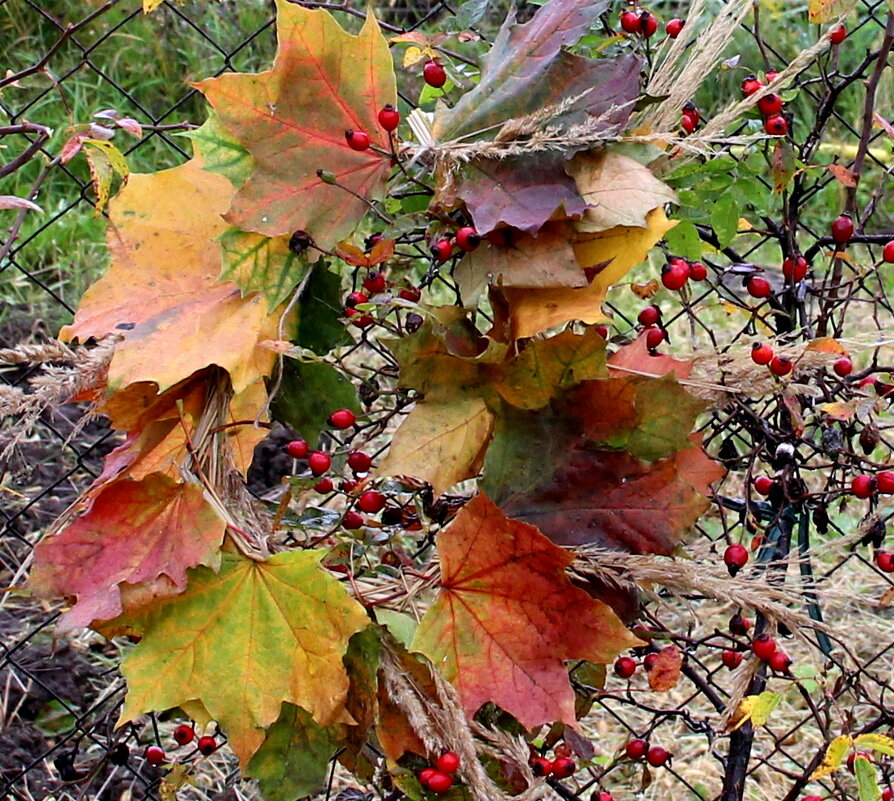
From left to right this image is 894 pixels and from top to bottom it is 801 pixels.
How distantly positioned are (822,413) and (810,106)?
285cm

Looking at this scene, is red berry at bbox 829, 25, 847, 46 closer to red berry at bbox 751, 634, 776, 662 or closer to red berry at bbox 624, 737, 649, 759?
red berry at bbox 751, 634, 776, 662

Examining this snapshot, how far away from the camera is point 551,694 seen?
79 cm

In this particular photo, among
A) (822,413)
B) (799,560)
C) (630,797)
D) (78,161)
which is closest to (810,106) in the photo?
(78,161)

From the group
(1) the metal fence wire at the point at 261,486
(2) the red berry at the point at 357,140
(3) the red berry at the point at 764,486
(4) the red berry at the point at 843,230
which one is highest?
(2) the red berry at the point at 357,140

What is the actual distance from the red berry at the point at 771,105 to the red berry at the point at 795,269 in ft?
0.48

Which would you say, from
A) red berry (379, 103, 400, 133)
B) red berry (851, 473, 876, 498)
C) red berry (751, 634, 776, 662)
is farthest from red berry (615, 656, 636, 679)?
red berry (379, 103, 400, 133)

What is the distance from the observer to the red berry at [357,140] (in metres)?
0.78

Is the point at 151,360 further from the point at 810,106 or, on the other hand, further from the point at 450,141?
the point at 810,106

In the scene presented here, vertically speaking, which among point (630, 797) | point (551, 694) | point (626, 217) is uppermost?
point (626, 217)

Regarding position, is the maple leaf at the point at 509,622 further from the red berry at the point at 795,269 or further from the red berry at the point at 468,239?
the red berry at the point at 795,269

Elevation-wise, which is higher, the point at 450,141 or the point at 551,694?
the point at 450,141

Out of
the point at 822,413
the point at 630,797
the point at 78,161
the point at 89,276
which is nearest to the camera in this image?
the point at 822,413

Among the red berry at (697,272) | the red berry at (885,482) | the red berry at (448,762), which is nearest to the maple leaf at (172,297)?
the red berry at (448,762)

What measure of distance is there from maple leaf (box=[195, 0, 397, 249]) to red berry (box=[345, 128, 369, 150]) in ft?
0.07
